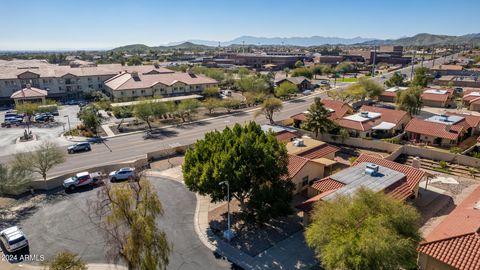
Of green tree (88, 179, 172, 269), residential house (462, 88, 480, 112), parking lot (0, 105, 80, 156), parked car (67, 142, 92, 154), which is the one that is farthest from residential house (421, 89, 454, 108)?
parking lot (0, 105, 80, 156)

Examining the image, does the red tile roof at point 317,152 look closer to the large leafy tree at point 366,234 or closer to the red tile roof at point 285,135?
the red tile roof at point 285,135

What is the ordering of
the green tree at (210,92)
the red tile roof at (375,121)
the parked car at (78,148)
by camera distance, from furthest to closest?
the green tree at (210,92), the red tile roof at (375,121), the parked car at (78,148)

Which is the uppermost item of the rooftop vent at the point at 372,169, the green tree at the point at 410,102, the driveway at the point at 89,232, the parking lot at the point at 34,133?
the green tree at the point at 410,102

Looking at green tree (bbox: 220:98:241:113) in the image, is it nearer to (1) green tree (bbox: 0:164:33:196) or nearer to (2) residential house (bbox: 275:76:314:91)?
(2) residential house (bbox: 275:76:314:91)

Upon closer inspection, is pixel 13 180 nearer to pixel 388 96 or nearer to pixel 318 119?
pixel 318 119

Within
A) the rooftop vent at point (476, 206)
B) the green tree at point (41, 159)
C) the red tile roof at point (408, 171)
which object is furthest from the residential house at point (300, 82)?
the rooftop vent at point (476, 206)

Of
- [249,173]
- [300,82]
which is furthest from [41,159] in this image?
[300,82]

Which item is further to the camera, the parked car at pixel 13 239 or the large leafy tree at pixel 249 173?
the large leafy tree at pixel 249 173
